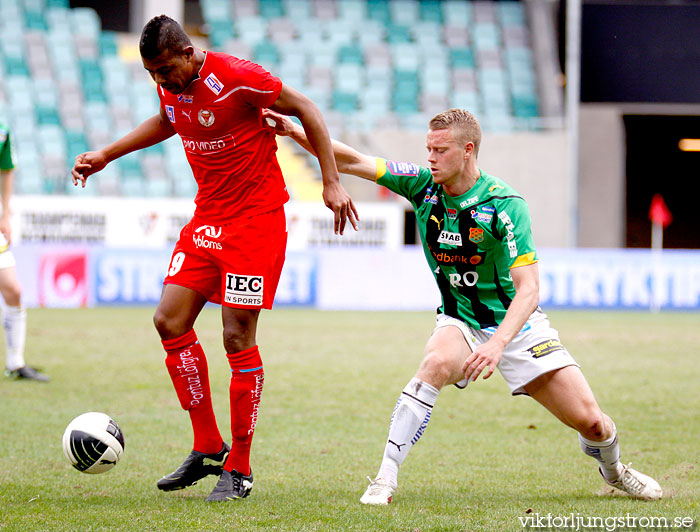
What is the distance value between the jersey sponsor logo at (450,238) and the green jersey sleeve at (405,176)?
0.95 feet

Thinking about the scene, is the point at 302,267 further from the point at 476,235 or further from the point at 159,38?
the point at 159,38

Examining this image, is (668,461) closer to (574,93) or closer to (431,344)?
(431,344)

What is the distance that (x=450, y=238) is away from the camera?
4.73 metres

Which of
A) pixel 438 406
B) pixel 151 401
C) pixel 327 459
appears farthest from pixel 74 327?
pixel 327 459

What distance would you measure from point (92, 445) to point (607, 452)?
97.2 inches

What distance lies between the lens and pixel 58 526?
154 inches

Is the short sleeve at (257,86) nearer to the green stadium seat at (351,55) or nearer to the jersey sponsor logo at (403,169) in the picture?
the jersey sponsor logo at (403,169)

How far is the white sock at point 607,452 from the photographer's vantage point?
4.66 meters

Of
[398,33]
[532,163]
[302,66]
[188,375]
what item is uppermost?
[398,33]

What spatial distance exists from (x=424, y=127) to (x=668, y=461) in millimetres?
18931

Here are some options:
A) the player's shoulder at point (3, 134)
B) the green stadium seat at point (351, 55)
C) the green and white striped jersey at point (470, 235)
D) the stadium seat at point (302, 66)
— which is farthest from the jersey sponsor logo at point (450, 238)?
the green stadium seat at point (351, 55)

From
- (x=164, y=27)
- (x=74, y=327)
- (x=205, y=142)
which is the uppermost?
(x=164, y=27)

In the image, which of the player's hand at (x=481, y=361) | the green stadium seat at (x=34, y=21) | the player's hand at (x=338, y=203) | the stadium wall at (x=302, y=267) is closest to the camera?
the player's hand at (x=481, y=361)

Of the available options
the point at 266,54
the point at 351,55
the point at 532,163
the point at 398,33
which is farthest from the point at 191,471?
the point at 398,33
